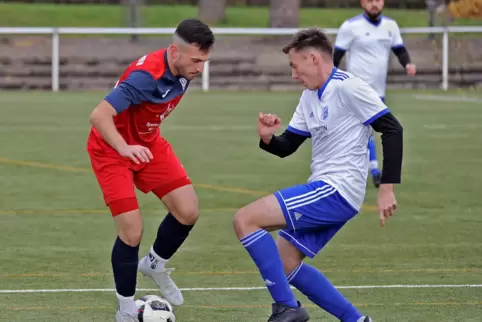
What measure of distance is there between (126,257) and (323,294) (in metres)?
1.27

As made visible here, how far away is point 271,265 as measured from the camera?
6793 millimetres

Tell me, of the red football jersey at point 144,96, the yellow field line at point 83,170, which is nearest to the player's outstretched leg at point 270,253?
the red football jersey at point 144,96

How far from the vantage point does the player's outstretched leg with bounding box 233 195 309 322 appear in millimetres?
6785

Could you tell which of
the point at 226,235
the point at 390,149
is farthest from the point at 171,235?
the point at 226,235

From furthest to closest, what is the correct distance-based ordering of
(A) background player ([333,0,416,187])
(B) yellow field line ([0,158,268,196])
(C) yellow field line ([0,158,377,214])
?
1. (A) background player ([333,0,416,187])
2. (B) yellow field line ([0,158,268,196])
3. (C) yellow field line ([0,158,377,214])

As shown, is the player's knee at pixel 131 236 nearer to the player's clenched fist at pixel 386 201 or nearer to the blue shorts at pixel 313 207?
the blue shorts at pixel 313 207

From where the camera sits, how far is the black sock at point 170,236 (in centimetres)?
813

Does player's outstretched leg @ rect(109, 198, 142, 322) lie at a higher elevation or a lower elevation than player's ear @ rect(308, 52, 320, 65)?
lower

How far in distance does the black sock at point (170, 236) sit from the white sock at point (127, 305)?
747 mm

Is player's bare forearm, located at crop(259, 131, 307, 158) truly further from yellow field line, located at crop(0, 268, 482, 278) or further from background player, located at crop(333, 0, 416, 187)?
background player, located at crop(333, 0, 416, 187)

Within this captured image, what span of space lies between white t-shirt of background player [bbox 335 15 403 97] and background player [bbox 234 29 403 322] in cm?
788

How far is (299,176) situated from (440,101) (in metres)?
13.5

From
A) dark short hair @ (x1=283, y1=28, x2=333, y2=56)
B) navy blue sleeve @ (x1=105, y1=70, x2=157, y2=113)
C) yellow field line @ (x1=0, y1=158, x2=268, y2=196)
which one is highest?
dark short hair @ (x1=283, y1=28, x2=333, y2=56)

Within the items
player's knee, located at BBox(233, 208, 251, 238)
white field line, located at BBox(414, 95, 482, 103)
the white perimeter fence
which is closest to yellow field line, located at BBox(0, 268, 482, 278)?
player's knee, located at BBox(233, 208, 251, 238)
